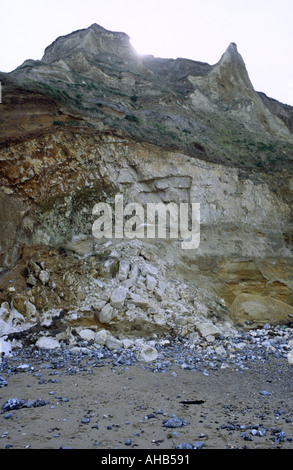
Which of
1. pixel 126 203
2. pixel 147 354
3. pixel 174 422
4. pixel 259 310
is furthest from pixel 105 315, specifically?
pixel 259 310

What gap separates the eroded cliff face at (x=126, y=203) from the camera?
11930 millimetres

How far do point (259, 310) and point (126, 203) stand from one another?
8749 millimetres

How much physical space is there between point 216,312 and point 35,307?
311 inches

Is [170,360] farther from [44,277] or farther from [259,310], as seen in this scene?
[259,310]

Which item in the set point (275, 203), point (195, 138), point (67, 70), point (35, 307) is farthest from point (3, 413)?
point (67, 70)

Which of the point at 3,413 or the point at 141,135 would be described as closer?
the point at 3,413

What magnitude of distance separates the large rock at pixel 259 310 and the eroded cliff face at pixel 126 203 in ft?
0.21

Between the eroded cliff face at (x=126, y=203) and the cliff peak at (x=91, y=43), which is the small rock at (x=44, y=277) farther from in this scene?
the cliff peak at (x=91, y=43)

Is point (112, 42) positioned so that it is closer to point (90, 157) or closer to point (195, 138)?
point (195, 138)

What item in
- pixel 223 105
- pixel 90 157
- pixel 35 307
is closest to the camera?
pixel 35 307

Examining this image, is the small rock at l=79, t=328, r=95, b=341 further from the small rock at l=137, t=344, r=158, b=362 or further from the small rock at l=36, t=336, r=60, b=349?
the small rock at l=137, t=344, r=158, b=362

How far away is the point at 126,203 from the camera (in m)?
16.6

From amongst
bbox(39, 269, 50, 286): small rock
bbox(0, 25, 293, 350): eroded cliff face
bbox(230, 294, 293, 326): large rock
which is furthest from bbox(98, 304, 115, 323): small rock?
bbox(230, 294, 293, 326): large rock

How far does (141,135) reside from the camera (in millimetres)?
19344
